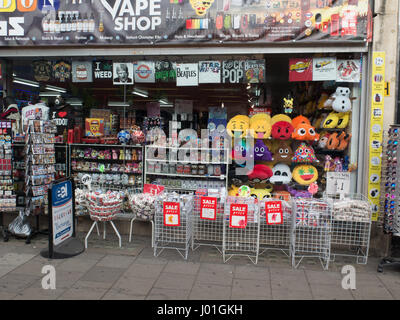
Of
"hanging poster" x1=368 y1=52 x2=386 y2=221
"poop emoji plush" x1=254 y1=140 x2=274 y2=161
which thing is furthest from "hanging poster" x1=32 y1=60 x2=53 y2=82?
"hanging poster" x1=368 y1=52 x2=386 y2=221

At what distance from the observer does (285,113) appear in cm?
685

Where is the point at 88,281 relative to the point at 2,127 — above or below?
below

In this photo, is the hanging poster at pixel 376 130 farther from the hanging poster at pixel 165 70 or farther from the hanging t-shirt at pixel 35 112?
the hanging t-shirt at pixel 35 112

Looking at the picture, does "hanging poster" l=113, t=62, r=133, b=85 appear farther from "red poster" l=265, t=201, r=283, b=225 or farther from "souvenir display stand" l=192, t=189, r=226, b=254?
"red poster" l=265, t=201, r=283, b=225

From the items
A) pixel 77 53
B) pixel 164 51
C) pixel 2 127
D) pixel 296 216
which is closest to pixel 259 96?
pixel 164 51

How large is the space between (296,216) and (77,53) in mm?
5000

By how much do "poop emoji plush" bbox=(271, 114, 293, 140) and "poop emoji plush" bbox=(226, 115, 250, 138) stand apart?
0.52m

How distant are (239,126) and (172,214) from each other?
2403 millimetres

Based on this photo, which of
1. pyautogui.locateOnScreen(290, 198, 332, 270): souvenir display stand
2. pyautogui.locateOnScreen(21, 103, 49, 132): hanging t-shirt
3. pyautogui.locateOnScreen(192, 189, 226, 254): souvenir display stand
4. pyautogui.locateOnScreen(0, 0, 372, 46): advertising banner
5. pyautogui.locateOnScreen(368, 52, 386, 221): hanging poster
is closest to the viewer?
pyautogui.locateOnScreen(290, 198, 332, 270): souvenir display stand

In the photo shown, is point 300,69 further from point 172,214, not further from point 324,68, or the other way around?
point 172,214

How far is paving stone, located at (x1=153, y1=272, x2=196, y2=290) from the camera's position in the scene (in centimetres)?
453

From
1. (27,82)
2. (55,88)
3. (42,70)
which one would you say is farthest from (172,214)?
(27,82)

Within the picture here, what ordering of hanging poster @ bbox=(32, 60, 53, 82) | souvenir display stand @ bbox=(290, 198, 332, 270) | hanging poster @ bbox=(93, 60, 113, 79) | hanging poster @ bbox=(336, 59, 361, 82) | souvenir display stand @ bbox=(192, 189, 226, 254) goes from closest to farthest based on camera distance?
souvenir display stand @ bbox=(290, 198, 332, 270) → souvenir display stand @ bbox=(192, 189, 226, 254) → hanging poster @ bbox=(336, 59, 361, 82) → hanging poster @ bbox=(93, 60, 113, 79) → hanging poster @ bbox=(32, 60, 53, 82)
